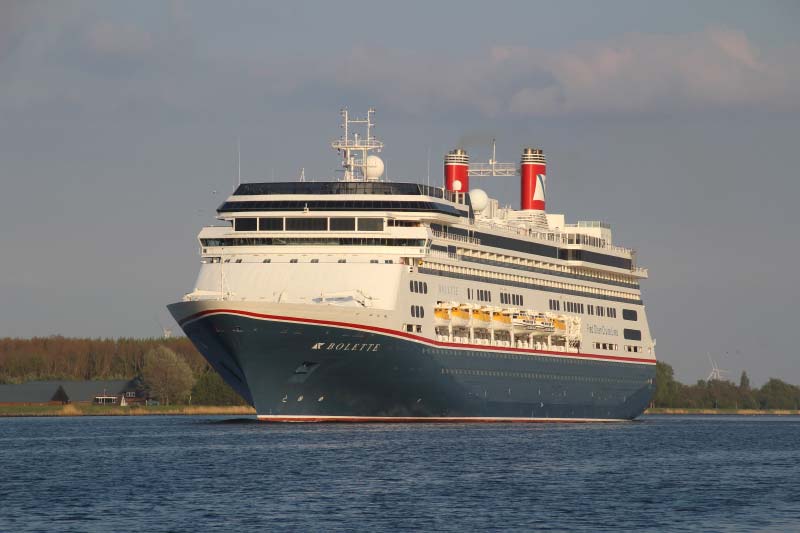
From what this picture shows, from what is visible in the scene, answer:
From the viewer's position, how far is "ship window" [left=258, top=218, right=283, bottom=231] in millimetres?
88812

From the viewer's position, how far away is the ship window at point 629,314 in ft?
389

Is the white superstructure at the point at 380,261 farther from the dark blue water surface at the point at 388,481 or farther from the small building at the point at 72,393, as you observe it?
the small building at the point at 72,393

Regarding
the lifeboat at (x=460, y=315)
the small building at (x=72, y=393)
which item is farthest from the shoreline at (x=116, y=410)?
the lifeboat at (x=460, y=315)

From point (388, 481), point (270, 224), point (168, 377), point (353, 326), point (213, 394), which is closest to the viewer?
point (388, 481)

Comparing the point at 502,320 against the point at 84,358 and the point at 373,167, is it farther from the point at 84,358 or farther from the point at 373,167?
the point at 84,358

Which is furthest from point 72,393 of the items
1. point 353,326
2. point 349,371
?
point 353,326

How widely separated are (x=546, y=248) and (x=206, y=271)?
27.4 meters

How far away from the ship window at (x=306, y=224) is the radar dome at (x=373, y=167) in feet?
30.4

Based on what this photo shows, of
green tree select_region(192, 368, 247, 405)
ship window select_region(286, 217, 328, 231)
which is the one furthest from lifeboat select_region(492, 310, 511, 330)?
green tree select_region(192, 368, 247, 405)

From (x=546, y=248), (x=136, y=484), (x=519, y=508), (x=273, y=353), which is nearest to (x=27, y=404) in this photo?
(x=546, y=248)

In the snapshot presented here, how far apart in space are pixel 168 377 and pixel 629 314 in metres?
49.1

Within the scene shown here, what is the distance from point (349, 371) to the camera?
82.8 m

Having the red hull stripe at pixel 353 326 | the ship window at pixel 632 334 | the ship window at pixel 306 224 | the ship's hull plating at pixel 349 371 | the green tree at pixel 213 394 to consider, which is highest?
the ship window at pixel 306 224

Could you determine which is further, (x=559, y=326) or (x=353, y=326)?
(x=559, y=326)
